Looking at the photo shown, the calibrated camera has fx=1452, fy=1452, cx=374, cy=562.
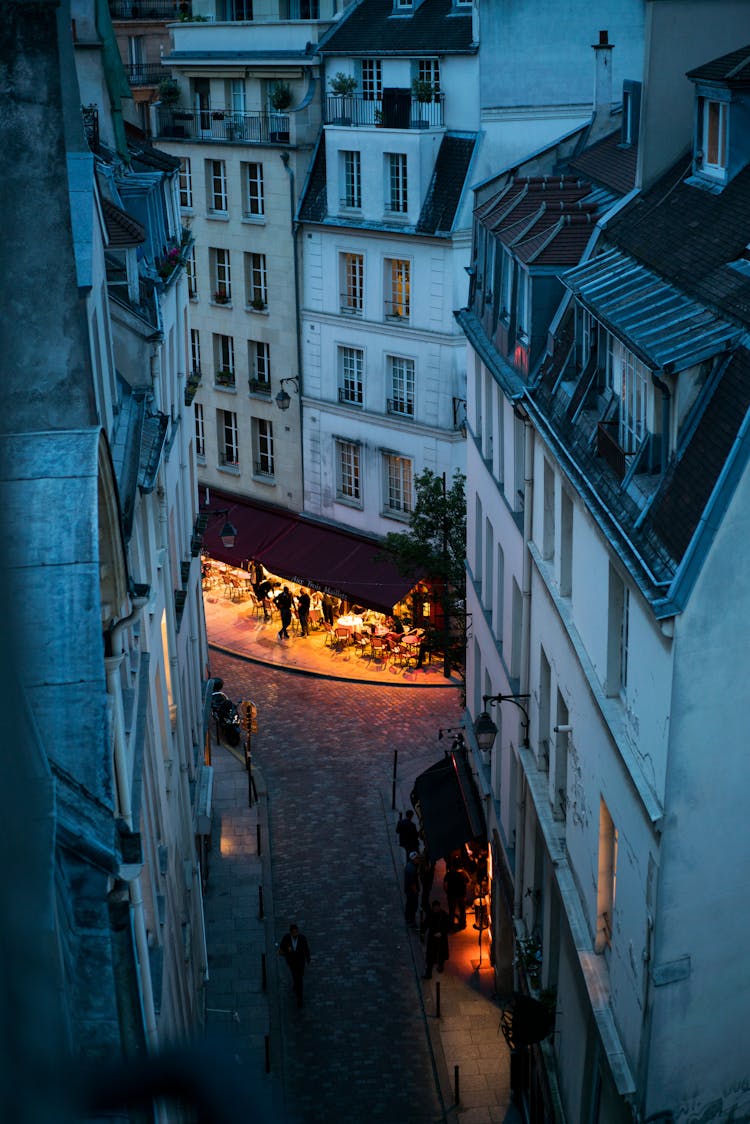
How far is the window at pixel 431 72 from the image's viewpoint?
4112 centimetres

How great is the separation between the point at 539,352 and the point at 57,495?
59.6 feet

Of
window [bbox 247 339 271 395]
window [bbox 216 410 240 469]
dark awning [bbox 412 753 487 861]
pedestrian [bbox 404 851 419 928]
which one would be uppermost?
window [bbox 247 339 271 395]

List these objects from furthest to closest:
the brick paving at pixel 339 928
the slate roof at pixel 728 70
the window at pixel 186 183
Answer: the window at pixel 186 183
the brick paving at pixel 339 928
the slate roof at pixel 728 70

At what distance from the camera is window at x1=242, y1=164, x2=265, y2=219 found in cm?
4746

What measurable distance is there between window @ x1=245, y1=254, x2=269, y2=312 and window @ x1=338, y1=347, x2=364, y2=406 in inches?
154

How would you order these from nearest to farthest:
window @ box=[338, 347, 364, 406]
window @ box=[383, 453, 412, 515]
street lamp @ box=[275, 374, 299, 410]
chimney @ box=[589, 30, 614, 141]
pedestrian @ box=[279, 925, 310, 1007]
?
pedestrian @ box=[279, 925, 310, 1007]
chimney @ box=[589, 30, 614, 141]
window @ box=[383, 453, 412, 515]
window @ box=[338, 347, 364, 406]
street lamp @ box=[275, 374, 299, 410]

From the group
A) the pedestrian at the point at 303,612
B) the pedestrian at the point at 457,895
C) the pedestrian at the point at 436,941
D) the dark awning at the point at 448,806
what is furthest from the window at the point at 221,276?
the pedestrian at the point at 436,941

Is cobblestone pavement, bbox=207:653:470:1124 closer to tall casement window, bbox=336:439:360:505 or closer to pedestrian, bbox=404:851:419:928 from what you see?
pedestrian, bbox=404:851:419:928

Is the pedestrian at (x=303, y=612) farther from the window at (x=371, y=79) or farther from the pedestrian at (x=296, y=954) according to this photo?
the pedestrian at (x=296, y=954)

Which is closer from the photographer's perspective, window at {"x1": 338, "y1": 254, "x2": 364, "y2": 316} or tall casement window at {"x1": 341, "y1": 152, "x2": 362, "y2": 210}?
tall casement window at {"x1": 341, "y1": 152, "x2": 362, "y2": 210}

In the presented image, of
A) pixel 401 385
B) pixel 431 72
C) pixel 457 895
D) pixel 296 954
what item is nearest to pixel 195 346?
pixel 401 385

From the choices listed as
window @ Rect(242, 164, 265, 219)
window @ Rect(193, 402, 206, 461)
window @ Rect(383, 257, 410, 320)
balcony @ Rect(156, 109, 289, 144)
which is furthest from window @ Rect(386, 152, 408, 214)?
window @ Rect(193, 402, 206, 461)

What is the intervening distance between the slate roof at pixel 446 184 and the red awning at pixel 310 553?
9.71 metres

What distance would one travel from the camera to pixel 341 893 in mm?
30703
